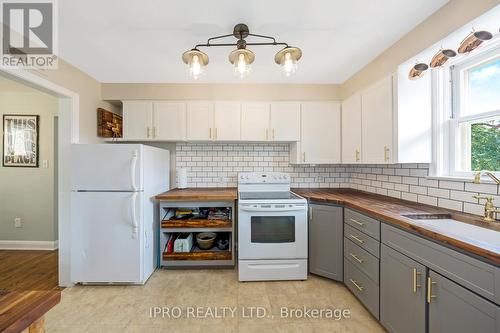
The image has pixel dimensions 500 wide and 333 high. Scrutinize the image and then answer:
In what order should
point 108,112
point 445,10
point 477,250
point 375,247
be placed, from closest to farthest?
1. point 477,250
2. point 445,10
3. point 375,247
4. point 108,112

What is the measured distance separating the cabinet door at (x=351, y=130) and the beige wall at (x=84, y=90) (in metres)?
3.07

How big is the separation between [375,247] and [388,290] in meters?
0.29

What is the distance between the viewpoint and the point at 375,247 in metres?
1.74

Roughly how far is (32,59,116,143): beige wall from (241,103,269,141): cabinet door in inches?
71.0

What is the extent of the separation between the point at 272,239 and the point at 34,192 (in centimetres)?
357

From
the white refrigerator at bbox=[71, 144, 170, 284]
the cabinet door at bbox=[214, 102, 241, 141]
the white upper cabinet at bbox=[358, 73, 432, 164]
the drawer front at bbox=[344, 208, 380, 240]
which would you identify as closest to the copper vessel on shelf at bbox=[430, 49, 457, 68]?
the white upper cabinet at bbox=[358, 73, 432, 164]

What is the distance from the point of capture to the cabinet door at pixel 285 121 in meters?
2.93

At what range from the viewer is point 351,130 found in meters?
2.66

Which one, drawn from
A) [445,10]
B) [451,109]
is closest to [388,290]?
[451,109]

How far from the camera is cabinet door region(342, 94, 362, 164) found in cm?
250

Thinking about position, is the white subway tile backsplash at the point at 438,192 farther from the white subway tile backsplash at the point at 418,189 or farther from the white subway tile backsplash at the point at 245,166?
the white subway tile backsplash at the point at 245,166

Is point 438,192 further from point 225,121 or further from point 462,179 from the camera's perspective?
point 225,121

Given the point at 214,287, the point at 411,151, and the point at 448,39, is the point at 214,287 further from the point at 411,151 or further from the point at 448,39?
the point at 448,39

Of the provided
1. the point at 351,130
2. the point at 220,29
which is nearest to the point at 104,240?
the point at 220,29
